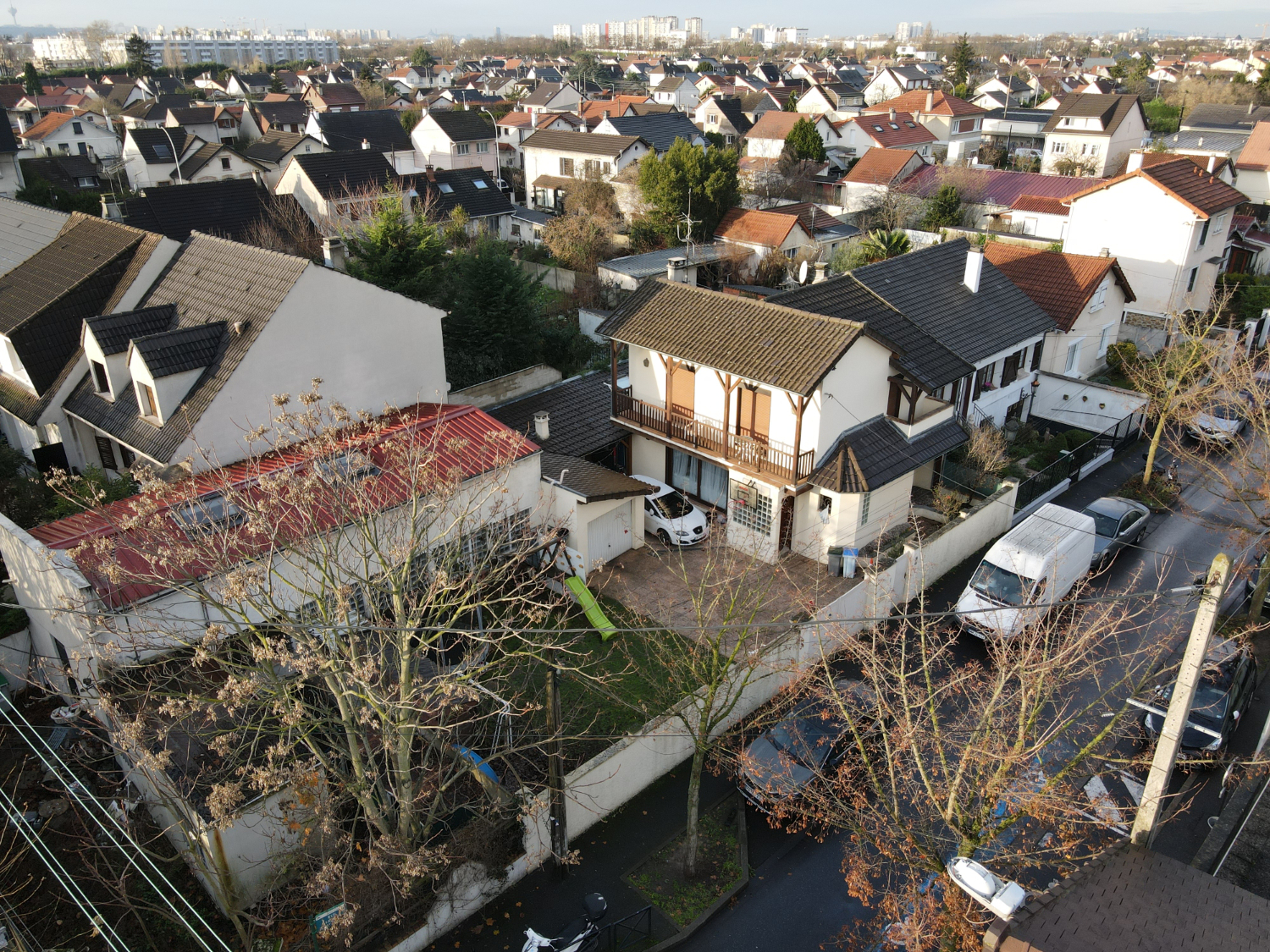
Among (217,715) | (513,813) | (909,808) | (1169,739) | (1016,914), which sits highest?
(1169,739)

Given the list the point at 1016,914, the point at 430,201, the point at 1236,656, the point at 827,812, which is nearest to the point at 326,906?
the point at 827,812

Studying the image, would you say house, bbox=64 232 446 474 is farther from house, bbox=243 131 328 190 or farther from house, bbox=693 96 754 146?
house, bbox=693 96 754 146

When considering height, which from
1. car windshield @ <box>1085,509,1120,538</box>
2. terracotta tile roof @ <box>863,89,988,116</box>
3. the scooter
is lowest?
the scooter

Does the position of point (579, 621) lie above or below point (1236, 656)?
below

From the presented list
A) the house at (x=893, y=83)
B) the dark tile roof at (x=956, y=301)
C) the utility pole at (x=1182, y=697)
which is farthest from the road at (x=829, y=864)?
the house at (x=893, y=83)

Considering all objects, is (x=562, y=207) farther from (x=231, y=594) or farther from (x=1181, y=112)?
(x=1181, y=112)

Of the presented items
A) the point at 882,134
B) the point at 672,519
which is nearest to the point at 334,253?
the point at 672,519

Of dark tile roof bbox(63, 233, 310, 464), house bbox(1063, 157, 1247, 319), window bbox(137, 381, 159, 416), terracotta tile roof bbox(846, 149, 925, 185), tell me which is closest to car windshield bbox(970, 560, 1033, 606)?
dark tile roof bbox(63, 233, 310, 464)

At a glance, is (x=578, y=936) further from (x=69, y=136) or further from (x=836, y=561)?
(x=69, y=136)
